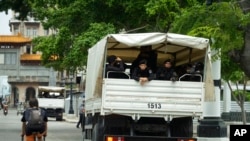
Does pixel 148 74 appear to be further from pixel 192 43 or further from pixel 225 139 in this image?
pixel 225 139

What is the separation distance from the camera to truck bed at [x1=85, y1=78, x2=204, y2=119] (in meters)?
16.0

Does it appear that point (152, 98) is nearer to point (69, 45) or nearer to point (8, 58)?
point (69, 45)

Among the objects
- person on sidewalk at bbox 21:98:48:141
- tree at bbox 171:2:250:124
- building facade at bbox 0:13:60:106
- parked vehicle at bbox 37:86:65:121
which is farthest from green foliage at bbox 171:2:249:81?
building facade at bbox 0:13:60:106

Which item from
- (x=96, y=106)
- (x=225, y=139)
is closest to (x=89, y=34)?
(x=225, y=139)

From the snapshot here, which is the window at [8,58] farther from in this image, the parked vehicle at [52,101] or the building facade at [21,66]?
the parked vehicle at [52,101]

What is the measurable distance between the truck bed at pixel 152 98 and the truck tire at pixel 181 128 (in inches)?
31.3

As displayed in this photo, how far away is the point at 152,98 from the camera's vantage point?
52.5 ft

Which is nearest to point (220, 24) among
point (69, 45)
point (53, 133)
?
point (69, 45)

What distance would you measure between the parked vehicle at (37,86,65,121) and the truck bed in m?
40.8

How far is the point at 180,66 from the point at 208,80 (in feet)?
5.83

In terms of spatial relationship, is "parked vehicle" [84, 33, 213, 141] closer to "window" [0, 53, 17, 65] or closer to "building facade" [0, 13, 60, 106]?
"building facade" [0, 13, 60, 106]

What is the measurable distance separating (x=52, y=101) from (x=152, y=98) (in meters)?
42.8

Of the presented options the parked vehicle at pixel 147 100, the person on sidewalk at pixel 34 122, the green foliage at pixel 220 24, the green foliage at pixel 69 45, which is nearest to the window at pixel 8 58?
the green foliage at pixel 69 45

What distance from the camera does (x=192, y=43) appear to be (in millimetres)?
16328
